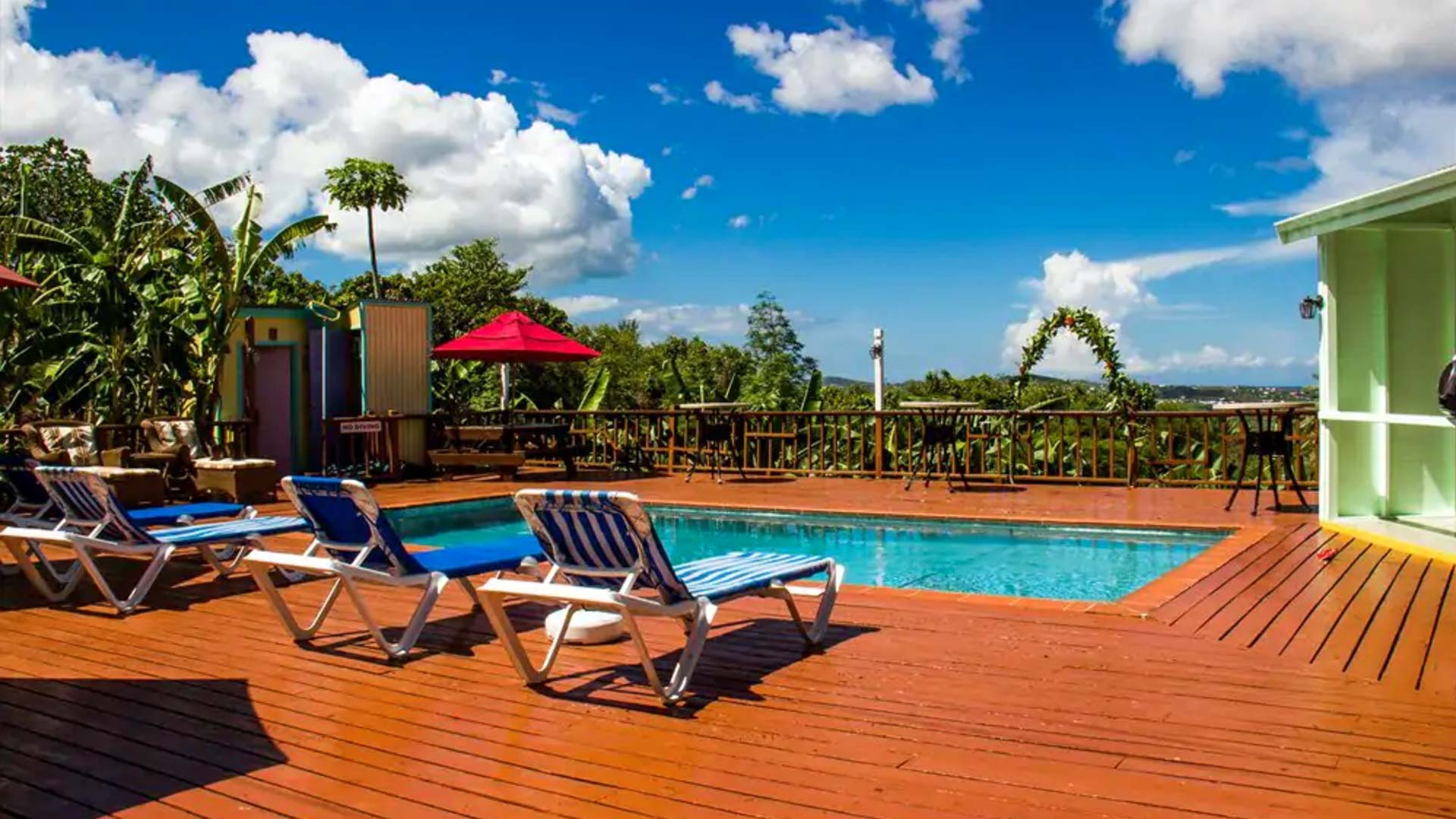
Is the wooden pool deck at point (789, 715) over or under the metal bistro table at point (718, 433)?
under

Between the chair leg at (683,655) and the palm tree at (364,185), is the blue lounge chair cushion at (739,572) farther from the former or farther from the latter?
the palm tree at (364,185)

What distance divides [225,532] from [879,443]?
26.5 ft

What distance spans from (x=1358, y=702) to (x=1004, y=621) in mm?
1612

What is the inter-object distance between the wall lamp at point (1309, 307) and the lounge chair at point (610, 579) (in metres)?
5.43

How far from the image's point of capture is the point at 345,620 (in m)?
5.14

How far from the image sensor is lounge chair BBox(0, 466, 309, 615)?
5.30 m

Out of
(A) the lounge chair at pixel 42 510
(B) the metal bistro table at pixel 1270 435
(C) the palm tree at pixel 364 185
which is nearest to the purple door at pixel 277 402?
(A) the lounge chair at pixel 42 510

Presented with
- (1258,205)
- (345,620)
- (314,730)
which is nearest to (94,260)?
(345,620)

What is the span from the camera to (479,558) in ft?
15.4

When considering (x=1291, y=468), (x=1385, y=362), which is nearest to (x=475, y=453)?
(x=1291, y=468)

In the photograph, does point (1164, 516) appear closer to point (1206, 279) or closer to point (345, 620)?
point (345, 620)

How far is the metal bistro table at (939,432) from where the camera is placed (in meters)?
10.4

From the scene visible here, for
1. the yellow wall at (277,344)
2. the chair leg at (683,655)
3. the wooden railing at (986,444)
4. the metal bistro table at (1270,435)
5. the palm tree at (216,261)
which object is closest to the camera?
the chair leg at (683,655)

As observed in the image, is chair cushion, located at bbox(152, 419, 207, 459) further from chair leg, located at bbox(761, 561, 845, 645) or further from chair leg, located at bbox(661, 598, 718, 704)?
chair leg, located at bbox(661, 598, 718, 704)
